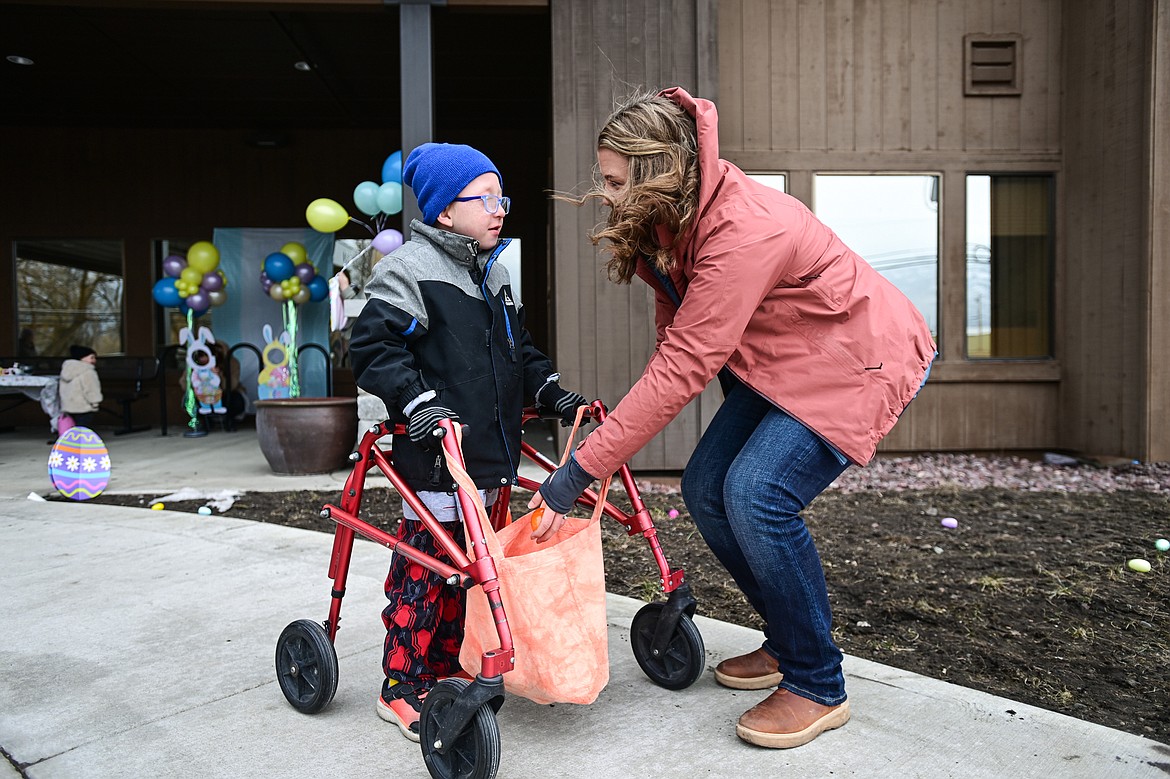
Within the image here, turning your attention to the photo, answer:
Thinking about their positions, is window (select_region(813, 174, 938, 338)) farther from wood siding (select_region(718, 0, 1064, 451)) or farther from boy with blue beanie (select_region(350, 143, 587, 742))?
boy with blue beanie (select_region(350, 143, 587, 742))

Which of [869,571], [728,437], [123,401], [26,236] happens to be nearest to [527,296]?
[123,401]

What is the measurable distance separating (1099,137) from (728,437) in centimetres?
612

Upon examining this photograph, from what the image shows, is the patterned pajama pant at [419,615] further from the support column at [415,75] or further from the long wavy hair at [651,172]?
the support column at [415,75]

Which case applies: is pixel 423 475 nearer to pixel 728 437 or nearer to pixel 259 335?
pixel 728 437

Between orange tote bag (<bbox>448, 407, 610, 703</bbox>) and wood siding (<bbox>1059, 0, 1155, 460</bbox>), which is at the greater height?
wood siding (<bbox>1059, 0, 1155, 460</bbox>)

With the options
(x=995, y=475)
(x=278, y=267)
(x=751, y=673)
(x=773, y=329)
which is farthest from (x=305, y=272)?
(x=773, y=329)

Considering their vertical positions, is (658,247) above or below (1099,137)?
below

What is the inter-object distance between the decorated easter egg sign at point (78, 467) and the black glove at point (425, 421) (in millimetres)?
4571

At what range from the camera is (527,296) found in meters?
12.1

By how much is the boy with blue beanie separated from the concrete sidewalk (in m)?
0.23

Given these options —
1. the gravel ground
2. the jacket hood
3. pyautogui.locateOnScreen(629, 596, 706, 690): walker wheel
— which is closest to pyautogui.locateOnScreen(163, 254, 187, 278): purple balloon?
the jacket hood

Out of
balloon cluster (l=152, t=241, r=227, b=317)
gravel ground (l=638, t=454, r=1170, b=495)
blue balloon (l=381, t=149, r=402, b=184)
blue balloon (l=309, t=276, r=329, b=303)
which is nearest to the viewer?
gravel ground (l=638, t=454, r=1170, b=495)

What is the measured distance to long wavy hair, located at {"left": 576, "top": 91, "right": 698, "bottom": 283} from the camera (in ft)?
6.70

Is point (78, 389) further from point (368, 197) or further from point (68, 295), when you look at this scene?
point (368, 197)
